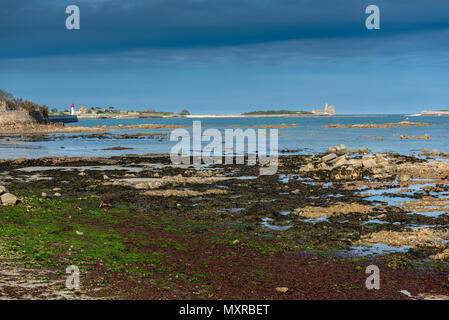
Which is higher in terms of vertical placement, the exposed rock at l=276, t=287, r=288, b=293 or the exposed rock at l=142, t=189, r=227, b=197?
the exposed rock at l=142, t=189, r=227, b=197

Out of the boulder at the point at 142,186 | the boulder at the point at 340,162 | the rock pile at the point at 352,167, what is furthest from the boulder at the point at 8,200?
the boulder at the point at 340,162

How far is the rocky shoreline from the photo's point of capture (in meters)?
10.3

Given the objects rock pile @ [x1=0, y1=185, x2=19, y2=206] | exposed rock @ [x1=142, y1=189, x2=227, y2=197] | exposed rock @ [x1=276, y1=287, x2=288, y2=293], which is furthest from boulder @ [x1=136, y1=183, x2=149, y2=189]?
exposed rock @ [x1=276, y1=287, x2=288, y2=293]

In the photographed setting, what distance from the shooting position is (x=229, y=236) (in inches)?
579

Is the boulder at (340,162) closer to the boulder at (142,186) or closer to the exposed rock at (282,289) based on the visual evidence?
the boulder at (142,186)

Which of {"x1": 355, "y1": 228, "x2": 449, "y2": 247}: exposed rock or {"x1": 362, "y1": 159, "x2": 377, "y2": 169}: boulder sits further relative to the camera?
{"x1": 362, "y1": 159, "x2": 377, "y2": 169}: boulder

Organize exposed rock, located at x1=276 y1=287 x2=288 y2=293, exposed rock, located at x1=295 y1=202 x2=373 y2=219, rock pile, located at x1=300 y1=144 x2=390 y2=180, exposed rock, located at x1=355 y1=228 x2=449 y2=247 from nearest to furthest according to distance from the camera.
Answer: exposed rock, located at x1=276 y1=287 x2=288 y2=293
exposed rock, located at x1=355 y1=228 x2=449 y2=247
exposed rock, located at x1=295 y1=202 x2=373 y2=219
rock pile, located at x1=300 y1=144 x2=390 y2=180

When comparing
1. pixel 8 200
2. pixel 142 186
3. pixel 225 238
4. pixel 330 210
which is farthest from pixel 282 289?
pixel 142 186

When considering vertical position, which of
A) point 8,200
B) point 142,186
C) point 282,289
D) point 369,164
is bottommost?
point 282,289

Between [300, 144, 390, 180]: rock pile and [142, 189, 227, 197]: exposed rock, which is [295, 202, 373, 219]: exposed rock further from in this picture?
[300, 144, 390, 180]: rock pile

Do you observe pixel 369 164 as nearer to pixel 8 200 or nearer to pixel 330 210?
pixel 330 210

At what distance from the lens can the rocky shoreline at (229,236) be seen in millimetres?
10273
